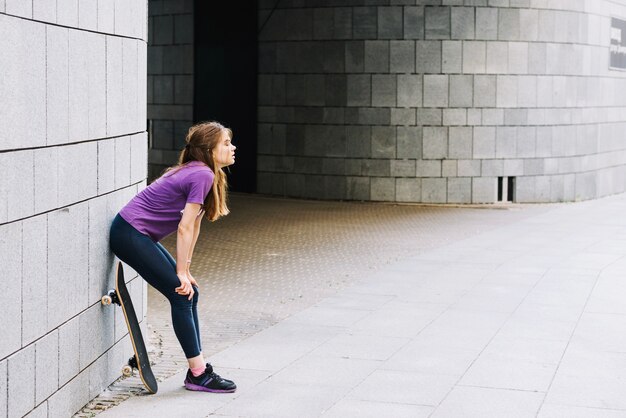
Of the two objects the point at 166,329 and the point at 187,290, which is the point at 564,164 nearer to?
the point at 166,329

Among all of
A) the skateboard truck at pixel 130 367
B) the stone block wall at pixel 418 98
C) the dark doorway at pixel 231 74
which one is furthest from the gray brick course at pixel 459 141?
the skateboard truck at pixel 130 367

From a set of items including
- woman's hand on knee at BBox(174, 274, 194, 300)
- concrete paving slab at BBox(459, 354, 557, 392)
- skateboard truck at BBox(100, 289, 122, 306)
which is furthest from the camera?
concrete paving slab at BBox(459, 354, 557, 392)

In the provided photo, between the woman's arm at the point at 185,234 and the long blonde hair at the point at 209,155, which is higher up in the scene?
the long blonde hair at the point at 209,155

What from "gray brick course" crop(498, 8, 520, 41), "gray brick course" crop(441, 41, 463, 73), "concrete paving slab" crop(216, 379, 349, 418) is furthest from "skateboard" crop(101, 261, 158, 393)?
"gray brick course" crop(498, 8, 520, 41)

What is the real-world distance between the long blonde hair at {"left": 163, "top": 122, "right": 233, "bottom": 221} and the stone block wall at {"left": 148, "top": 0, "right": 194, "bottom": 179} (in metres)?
15.1

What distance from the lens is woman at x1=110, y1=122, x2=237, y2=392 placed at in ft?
22.6

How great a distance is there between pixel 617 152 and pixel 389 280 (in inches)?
513

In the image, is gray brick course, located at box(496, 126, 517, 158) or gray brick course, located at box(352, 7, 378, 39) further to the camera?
gray brick course, located at box(496, 126, 517, 158)

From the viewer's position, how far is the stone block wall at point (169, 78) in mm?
22172

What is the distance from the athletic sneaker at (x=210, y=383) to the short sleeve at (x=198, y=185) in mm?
1124

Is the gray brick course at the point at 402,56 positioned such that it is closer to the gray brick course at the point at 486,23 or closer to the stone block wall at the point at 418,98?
the stone block wall at the point at 418,98

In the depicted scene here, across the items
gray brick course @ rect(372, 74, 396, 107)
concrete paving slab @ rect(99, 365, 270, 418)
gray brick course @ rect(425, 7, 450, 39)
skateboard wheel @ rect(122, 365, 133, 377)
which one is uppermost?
gray brick course @ rect(425, 7, 450, 39)

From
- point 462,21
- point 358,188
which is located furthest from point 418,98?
point 358,188

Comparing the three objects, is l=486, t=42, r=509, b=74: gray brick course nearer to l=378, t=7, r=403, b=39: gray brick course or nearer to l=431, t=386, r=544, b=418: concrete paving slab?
l=378, t=7, r=403, b=39: gray brick course
